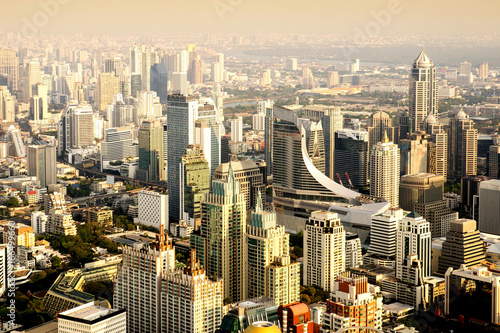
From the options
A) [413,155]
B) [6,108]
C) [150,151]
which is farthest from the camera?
[6,108]

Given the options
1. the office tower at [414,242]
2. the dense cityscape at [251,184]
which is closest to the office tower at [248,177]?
the dense cityscape at [251,184]

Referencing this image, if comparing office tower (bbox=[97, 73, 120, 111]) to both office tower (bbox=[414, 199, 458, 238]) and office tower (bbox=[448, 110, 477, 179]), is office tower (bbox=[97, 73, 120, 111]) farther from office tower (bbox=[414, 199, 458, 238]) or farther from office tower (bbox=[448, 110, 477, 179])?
office tower (bbox=[414, 199, 458, 238])

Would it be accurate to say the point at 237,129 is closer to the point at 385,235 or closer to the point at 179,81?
the point at 179,81

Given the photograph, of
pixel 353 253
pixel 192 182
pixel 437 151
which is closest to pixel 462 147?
pixel 437 151

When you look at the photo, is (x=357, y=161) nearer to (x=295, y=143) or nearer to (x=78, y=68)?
(x=295, y=143)

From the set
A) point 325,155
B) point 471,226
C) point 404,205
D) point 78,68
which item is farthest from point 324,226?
point 78,68
